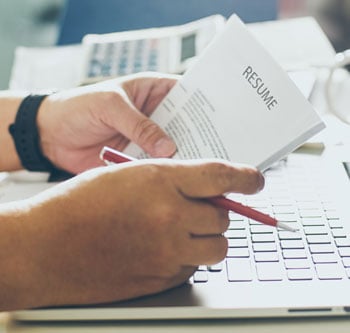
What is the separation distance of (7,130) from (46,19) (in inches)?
32.3

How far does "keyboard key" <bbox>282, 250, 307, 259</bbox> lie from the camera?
0.48m

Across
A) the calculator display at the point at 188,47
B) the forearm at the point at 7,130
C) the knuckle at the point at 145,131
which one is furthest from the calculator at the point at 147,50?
the knuckle at the point at 145,131

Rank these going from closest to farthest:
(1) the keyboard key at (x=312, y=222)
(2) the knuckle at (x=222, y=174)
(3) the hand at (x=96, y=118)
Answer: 1. (2) the knuckle at (x=222, y=174)
2. (1) the keyboard key at (x=312, y=222)
3. (3) the hand at (x=96, y=118)

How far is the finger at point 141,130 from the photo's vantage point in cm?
60

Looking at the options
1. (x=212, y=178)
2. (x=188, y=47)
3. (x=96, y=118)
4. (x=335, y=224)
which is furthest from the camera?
(x=188, y=47)

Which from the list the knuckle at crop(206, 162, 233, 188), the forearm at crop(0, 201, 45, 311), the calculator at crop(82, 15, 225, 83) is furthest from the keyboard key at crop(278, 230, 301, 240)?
the calculator at crop(82, 15, 225, 83)

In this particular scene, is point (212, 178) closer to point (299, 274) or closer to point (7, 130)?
point (299, 274)

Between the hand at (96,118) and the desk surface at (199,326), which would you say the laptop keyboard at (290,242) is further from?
the hand at (96,118)

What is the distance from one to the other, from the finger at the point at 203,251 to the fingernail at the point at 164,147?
17 centimetres

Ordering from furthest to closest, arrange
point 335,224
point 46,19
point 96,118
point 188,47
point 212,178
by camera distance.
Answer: point 46,19, point 188,47, point 96,118, point 335,224, point 212,178

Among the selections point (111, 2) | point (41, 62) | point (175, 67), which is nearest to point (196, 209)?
point (175, 67)

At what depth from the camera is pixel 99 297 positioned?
441 mm

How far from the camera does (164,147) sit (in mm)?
595

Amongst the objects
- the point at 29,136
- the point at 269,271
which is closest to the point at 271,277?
the point at 269,271
